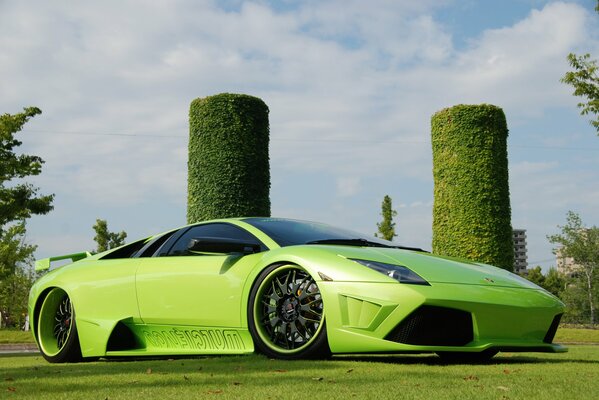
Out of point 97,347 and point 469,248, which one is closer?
point 97,347

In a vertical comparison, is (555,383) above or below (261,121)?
below

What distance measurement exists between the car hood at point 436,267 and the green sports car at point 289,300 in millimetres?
15

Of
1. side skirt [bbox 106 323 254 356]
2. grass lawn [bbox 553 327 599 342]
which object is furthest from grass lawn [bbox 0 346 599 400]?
grass lawn [bbox 553 327 599 342]

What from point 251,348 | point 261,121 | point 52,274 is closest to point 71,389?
point 251,348

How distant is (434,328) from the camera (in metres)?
5.04

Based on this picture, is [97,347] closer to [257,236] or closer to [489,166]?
[257,236]

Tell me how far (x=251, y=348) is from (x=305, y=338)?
520 millimetres

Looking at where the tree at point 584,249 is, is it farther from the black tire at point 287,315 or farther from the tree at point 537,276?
the black tire at point 287,315

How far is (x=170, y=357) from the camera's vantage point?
6699mm

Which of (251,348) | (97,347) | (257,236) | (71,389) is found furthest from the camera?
(97,347)

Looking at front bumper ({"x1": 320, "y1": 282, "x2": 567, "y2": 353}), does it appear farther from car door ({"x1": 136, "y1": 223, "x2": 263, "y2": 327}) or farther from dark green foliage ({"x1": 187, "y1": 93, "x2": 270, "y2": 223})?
dark green foliage ({"x1": 187, "y1": 93, "x2": 270, "y2": 223})

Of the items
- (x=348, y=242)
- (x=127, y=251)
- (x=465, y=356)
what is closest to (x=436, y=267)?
(x=348, y=242)

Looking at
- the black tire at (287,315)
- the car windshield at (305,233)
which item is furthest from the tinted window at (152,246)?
the black tire at (287,315)

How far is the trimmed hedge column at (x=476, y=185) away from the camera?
20.9 m
